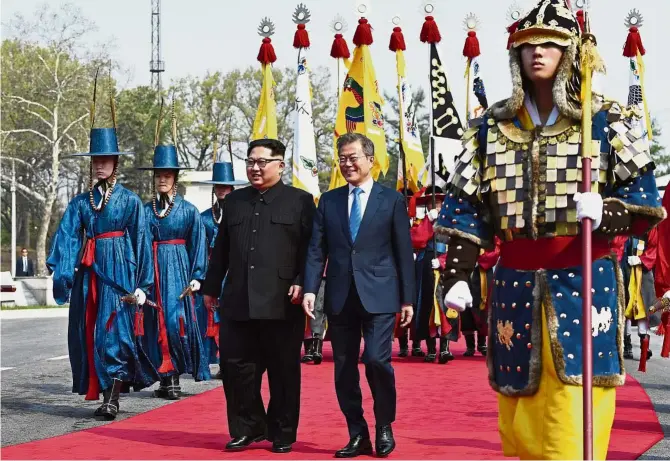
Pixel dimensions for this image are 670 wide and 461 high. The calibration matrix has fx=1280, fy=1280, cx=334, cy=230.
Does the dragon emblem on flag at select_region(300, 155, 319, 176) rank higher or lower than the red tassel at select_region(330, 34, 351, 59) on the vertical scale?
lower

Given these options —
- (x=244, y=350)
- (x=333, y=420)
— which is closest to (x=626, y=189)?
(x=244, y=350)

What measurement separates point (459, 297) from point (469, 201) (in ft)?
1.47

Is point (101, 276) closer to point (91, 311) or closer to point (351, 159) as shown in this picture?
point (91, 311)

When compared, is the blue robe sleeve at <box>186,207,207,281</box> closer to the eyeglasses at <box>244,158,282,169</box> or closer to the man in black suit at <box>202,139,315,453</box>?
the man in black suit at <box>202,139,315,453</box>

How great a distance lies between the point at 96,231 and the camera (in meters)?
9.94

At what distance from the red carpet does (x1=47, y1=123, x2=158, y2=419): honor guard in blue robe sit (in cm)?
51

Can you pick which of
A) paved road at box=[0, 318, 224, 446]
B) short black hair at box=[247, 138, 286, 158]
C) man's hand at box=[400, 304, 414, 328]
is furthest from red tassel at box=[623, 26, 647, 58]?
man's hand at box=[400, 304, 414, 328]

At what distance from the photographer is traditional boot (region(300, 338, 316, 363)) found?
14016 mm

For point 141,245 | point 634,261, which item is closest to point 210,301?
point 141,245

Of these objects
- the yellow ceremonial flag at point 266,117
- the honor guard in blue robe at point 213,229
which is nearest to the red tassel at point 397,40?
the yellow ceremonial flag at point 266,117

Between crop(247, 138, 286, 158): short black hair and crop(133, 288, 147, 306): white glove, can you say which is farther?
crop(133, 288, 147, 306): white glove

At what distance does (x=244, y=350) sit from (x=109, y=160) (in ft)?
8.11

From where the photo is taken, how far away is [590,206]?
4953 mm

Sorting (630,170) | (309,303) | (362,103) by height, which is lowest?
(309,303)
